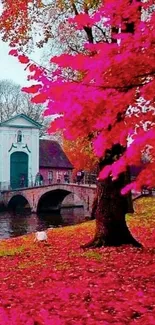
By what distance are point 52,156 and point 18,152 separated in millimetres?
5675

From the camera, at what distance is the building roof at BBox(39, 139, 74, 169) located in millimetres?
64438

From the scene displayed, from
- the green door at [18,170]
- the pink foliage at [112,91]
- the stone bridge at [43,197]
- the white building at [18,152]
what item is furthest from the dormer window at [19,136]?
the pink foliage at [112,91]

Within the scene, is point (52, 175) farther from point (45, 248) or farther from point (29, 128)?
point (45, 248)

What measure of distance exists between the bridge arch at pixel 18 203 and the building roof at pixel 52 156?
683 centimetres

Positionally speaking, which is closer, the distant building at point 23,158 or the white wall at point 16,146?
the white wall at point 16,146

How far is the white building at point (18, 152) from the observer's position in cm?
5969

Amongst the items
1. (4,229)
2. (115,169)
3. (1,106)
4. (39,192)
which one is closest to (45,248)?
(115,169)

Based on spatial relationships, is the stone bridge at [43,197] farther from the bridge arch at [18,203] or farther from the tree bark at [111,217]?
the tree bark at [111,217]

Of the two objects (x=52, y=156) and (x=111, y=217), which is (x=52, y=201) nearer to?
(x=52, y=156)

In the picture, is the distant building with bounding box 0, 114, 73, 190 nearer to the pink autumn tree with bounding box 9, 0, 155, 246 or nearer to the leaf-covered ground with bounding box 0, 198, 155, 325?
the leaf-covered ground with bounding box 0, 198, 155, 325

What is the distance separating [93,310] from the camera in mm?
7023

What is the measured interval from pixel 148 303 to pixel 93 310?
2.67 feet

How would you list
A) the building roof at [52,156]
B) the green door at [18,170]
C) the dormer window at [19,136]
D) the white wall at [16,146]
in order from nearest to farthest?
the white wall at [16,146]
the green door at [18,170]
the dormer window at [19,136]
the building roof at [52,156]

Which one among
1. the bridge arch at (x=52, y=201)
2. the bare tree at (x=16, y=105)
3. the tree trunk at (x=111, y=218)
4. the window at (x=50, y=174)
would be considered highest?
the bare tree at (x=16, y=105)
